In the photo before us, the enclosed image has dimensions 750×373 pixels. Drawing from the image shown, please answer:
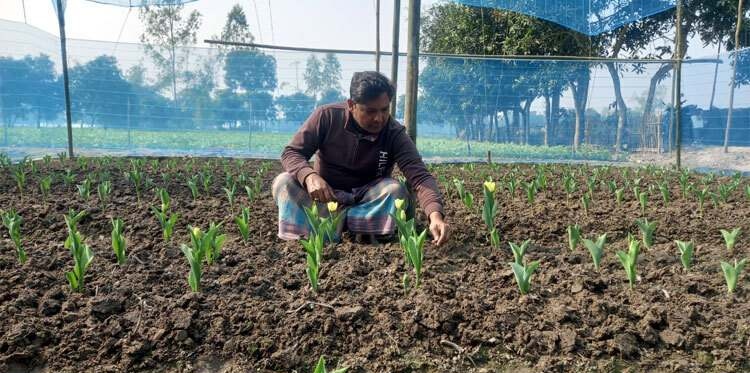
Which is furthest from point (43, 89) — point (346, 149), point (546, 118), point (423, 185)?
point (546, 118)

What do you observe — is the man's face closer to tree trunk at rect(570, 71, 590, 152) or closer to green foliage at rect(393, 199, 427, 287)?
green foliage at rect(393, 199, 427, 287)

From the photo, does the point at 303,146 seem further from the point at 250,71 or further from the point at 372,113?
the point at 250,71

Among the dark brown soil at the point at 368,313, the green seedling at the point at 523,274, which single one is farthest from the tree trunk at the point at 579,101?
the green seedling at the point at 523,274

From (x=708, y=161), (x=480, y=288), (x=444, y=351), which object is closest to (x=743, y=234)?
(x=480, y=288)

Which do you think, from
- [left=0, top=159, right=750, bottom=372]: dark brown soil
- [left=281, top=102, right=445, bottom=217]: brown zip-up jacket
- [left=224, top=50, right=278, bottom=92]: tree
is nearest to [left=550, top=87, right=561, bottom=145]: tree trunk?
[left=224, top=50, right=278, bottom=92]: tree

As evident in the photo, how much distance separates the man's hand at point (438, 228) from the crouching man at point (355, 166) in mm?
276

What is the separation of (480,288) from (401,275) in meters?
0.41

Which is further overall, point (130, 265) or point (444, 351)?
point (130, 265)

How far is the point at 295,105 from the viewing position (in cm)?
1039

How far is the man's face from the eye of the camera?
3301 mm

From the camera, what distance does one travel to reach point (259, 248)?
3.24 metres

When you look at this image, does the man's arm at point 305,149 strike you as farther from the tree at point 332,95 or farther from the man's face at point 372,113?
the tree at point 332,95

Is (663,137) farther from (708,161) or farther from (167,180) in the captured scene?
(167,180)

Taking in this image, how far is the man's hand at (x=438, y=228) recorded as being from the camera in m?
2.88
